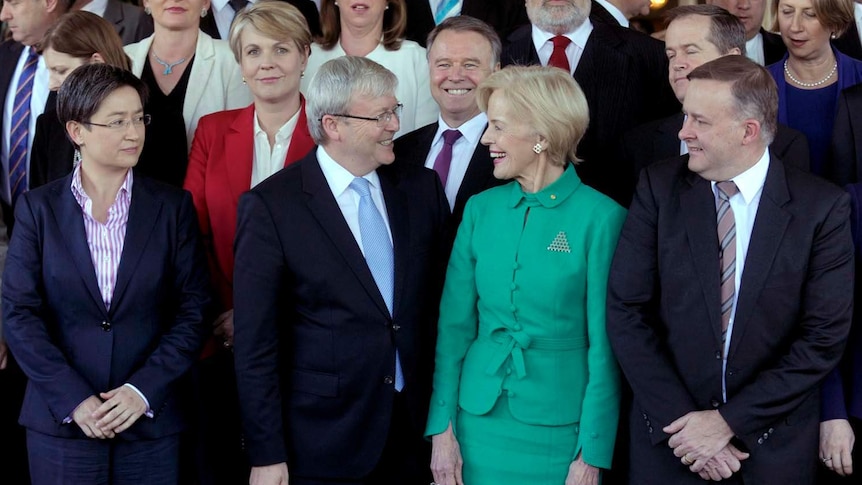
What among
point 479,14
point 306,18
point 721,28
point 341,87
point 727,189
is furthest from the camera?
point 479,14

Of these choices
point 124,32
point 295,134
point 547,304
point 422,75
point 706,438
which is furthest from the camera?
point 124,32

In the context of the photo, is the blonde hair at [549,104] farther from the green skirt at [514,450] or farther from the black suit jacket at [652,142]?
the green skirt at [514,450]

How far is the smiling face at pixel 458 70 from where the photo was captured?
418cm

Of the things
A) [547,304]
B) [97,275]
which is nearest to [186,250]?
[97,275]

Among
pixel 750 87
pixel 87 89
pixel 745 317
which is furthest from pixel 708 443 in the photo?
pixel 87 89

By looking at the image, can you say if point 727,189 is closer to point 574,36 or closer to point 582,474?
point 582,474

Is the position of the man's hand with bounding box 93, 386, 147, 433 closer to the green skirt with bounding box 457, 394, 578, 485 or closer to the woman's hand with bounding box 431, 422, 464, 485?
the woman's hand with bounding box 431, 422, 464, 485

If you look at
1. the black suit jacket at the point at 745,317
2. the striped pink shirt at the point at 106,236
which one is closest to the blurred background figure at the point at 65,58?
the striped pink shirt at the point at 106,236

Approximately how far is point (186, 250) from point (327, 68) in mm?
725

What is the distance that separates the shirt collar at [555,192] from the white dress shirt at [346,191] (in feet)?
1.36

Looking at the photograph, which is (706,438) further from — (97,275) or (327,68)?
(97,275)

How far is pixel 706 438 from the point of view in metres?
3.21

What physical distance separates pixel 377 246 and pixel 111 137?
903 millimetres

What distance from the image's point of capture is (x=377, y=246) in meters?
3.60
